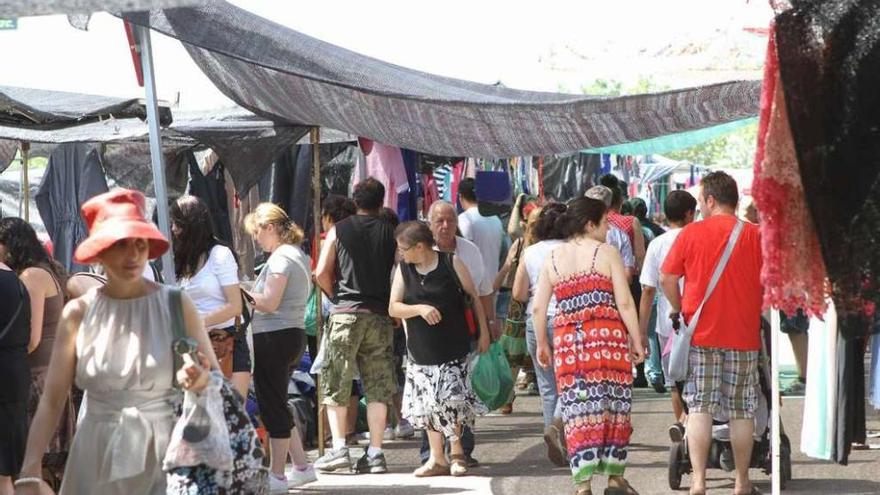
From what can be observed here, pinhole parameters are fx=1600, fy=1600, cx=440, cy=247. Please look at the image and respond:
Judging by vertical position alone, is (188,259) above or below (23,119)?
below

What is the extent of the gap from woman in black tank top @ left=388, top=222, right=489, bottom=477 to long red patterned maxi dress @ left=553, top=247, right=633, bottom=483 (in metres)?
1.31

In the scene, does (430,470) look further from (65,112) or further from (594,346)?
(65,112)

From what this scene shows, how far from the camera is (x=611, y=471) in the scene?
975cm

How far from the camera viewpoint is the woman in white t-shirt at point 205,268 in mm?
9000

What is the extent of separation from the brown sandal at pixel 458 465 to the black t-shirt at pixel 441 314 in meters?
0.75

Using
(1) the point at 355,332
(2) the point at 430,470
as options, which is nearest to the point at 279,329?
(1) the point at 355,332

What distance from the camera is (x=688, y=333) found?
948 cm

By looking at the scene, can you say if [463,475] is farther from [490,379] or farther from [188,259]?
[188,259]

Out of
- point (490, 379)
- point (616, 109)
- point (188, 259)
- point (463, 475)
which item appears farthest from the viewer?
point (490, 379)

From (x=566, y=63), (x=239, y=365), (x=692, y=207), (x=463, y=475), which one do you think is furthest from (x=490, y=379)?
(x=566, y=63)

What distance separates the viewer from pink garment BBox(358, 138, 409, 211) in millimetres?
13609

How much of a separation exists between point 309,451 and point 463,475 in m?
1.94

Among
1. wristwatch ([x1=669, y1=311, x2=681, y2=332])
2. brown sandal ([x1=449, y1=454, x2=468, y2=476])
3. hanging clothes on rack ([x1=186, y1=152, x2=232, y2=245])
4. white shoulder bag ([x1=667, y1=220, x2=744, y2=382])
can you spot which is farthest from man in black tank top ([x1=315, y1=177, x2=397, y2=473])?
hanging clothes on rack ([x1=186, y1=152, x2=232, y2=245])

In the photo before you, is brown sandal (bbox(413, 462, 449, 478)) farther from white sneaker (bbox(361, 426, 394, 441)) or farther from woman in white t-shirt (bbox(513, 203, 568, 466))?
white sneaker (bbox(361, 426, 394, 441))
